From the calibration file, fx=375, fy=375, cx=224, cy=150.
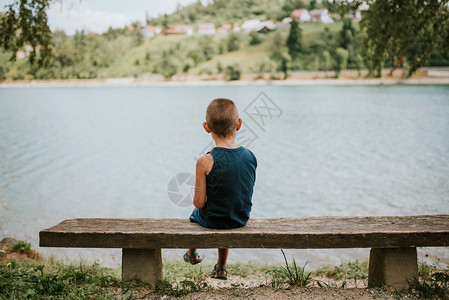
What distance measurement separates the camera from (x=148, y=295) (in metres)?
2.94

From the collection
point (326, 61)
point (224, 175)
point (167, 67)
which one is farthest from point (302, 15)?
point (224, 175)

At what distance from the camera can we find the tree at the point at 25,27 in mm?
5305

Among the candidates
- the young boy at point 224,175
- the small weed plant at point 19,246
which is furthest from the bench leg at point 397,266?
the small weed plant at point 19,246

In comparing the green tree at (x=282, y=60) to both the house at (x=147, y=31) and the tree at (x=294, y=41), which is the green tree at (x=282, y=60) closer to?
Answer: the tree at (x=294, y=41)

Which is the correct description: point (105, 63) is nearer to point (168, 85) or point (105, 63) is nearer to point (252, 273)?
point (168, 85)

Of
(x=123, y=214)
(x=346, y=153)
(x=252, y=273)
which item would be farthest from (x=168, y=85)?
(x=252, y=273)

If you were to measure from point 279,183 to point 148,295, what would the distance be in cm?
835

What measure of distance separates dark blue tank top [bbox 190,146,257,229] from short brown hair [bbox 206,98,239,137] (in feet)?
0.46

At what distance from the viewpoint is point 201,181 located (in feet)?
9.04

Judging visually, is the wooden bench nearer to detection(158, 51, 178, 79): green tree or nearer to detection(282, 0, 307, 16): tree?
detection(158, 51, 178, 79): green tree

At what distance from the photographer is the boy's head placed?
2686 millimetres

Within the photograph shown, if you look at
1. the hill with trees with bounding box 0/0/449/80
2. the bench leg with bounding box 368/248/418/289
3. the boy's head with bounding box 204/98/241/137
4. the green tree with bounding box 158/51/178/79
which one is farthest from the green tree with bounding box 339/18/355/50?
the boy's head with bounding box 204/98/241/137

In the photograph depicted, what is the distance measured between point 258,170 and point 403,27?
774 centimetres

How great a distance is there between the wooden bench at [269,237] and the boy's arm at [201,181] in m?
0.21
